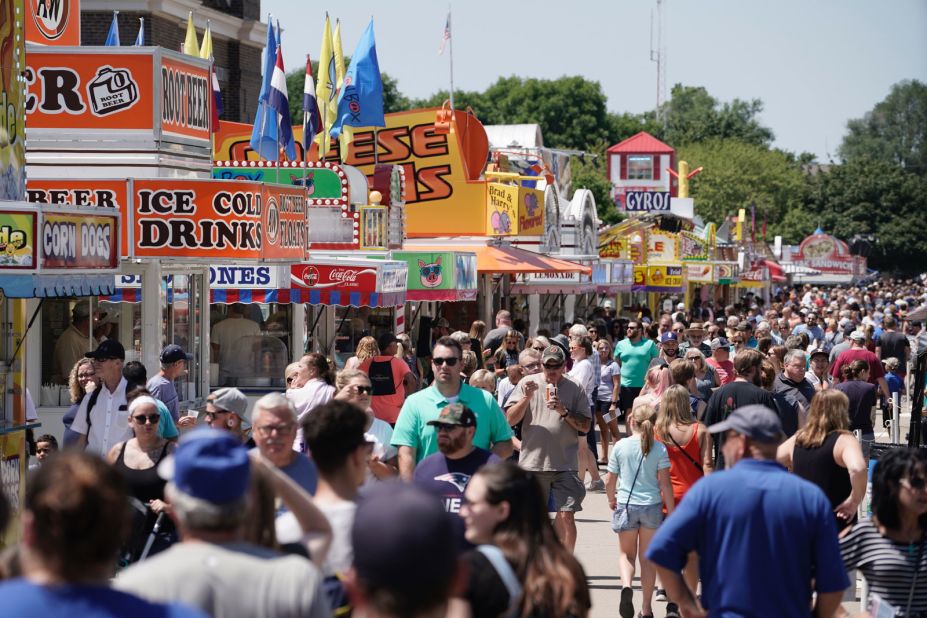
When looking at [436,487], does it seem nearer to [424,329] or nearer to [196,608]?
[196,608]

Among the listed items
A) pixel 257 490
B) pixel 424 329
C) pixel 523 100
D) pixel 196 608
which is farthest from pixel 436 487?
pixel 523 100

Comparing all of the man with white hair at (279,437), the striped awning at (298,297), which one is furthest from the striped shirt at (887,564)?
the striped awning at (298,297)

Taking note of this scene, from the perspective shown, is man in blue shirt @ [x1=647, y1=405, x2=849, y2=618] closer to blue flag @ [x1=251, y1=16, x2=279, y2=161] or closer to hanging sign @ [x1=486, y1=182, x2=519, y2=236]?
blue flag @ [x1=251, y1=16, x2=279, y2=161]

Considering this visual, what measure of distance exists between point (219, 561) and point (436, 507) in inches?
28.1

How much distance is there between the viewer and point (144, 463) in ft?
24.8

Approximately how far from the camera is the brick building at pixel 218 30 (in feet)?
122

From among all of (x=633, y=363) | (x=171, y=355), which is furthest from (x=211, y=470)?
(x=633, y=363)

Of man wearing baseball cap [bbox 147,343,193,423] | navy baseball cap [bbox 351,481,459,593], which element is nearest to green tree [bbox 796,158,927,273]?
man wearing baseball cap [bbox 147,343,193,423]

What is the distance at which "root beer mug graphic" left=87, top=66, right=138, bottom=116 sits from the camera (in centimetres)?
1309

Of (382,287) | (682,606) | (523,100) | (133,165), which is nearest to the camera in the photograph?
(682,606)

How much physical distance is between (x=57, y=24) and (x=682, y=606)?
34.5 feet

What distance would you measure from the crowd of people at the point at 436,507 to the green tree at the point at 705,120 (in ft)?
359

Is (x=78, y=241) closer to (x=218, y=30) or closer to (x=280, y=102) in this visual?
(x=280, y=102)

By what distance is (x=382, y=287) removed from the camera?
55.5 feet
